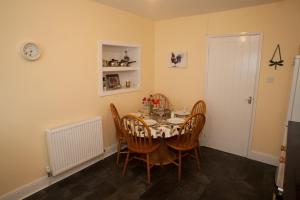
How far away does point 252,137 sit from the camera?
3.06m

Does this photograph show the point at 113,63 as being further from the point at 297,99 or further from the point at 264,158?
→ the point at 264,158

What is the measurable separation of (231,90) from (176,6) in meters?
1.62

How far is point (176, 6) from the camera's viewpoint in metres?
2.84

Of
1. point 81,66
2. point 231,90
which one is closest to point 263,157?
point 231,90

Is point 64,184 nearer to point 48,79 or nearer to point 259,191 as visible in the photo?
point 48,79

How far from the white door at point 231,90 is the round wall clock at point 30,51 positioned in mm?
2613

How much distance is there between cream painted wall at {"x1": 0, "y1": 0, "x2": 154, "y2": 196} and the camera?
1949 millimetres

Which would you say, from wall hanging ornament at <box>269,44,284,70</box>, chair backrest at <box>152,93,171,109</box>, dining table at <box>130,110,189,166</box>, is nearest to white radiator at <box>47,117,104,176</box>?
dining table at <box>130,110,189,166</box>

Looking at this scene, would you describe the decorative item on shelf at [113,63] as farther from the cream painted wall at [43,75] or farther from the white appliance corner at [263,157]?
the white appliance corner at [263,157]

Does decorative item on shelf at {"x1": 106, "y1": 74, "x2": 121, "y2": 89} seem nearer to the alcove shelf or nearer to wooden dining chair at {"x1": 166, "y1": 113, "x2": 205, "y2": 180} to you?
the alcove shelf

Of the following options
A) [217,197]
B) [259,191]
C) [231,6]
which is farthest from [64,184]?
[231,6]

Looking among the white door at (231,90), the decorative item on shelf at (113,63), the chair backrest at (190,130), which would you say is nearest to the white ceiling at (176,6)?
the white door at (231,90)

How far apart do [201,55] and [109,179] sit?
2539 millimetres

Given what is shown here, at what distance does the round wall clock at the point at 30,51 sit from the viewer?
6.57 feet
